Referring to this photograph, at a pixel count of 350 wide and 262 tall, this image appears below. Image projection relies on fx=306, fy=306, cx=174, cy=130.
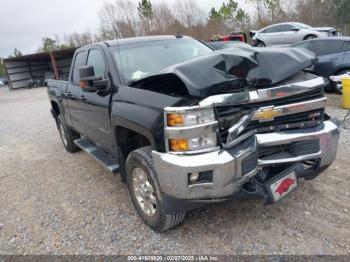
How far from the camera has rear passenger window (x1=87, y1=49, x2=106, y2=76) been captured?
386 cm

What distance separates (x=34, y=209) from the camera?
390 centimetres

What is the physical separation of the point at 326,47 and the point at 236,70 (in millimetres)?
7231

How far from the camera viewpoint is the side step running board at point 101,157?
11.9 ft

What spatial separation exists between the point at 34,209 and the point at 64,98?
206cm

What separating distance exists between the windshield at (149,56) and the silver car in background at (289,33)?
44.1 ft

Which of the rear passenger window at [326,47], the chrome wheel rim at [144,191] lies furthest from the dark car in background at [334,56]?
the chrome wheel rim at [144,191]

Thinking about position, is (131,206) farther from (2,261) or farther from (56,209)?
(2,261)

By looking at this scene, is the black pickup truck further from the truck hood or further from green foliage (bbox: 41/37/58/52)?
green foliage (bbox: 41/37/58/52)

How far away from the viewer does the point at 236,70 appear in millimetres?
2699

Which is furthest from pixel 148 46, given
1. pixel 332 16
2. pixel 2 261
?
pixel 332 16

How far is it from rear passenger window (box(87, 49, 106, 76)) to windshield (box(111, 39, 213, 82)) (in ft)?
0.77

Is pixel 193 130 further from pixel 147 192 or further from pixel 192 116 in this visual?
pixel 147 192

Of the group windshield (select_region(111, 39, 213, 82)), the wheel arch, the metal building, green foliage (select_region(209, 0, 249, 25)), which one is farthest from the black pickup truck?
green foliage (select_region(209, 0, 249, 25))

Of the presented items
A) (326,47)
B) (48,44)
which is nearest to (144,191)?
(326,47)
